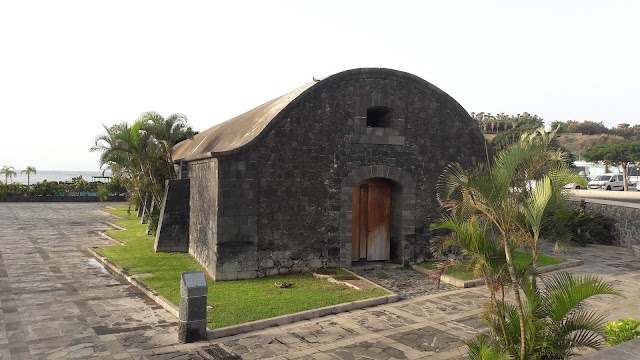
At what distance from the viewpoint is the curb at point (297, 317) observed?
24.7 feet

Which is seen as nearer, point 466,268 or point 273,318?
point 273,318

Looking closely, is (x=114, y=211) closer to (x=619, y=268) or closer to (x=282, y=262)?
(x=282, y=262)

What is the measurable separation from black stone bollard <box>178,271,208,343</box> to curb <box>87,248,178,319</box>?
54.6 inches

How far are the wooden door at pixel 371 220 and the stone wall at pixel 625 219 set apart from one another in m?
9.03

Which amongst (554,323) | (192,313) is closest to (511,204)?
(554,323)

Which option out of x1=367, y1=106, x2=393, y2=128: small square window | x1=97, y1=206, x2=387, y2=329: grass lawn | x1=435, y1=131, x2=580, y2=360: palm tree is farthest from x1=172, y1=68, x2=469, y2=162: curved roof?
x1=435, y1=131, x2=580, y2=360: palm tree

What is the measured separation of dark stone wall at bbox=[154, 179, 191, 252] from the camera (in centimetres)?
1455

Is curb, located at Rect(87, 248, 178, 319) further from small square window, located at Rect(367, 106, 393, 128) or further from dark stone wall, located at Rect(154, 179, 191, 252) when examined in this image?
small square window, located at Rect(367, 106, 393, 128)

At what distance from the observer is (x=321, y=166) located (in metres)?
11.9

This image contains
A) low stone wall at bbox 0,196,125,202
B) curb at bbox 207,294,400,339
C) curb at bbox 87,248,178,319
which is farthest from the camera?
low stone wall at bbox 0,196,125,202

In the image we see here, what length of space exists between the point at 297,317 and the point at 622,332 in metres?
5.03

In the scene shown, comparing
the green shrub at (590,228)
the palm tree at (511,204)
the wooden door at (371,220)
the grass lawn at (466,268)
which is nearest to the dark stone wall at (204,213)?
the wooden door at (371,220)

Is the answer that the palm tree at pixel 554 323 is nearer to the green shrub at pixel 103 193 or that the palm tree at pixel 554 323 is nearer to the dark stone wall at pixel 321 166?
the dark stone wall at pixel 321 166

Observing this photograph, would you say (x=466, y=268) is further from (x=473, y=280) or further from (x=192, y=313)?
(x=192, y=313)
